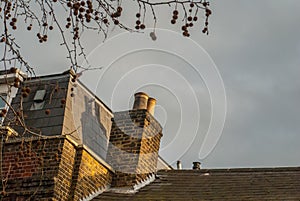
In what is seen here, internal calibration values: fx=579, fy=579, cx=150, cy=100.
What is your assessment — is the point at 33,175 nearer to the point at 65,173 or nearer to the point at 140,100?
the point at 65,173

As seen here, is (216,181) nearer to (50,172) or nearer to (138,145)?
(138,145)

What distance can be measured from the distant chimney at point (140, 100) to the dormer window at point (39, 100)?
1858mm

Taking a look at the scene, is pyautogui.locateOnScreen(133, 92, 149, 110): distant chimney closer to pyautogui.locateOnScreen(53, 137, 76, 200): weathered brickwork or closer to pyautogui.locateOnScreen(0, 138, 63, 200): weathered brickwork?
pyautogui.locateOnScreen(53, 137, 76, 200): weathered brickwork

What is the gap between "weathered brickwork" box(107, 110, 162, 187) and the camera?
34.6ft

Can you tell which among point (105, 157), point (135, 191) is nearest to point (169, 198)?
point (135, 191)

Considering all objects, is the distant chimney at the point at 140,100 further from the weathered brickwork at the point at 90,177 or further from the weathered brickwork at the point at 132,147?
the weathered brickwork at the point at 90,177

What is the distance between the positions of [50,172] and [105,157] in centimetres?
244

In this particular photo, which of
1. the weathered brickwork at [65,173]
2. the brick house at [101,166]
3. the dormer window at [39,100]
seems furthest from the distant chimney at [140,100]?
the weathered brickwork at [65,173]

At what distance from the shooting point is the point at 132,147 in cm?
1079

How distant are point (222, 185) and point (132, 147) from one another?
1800 millimetres

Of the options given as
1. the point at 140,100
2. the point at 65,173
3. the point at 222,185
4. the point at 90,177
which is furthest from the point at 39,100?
the point at 222,185

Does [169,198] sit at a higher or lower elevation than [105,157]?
lower

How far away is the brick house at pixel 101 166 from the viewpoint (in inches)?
373

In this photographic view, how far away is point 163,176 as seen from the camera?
441 inches
